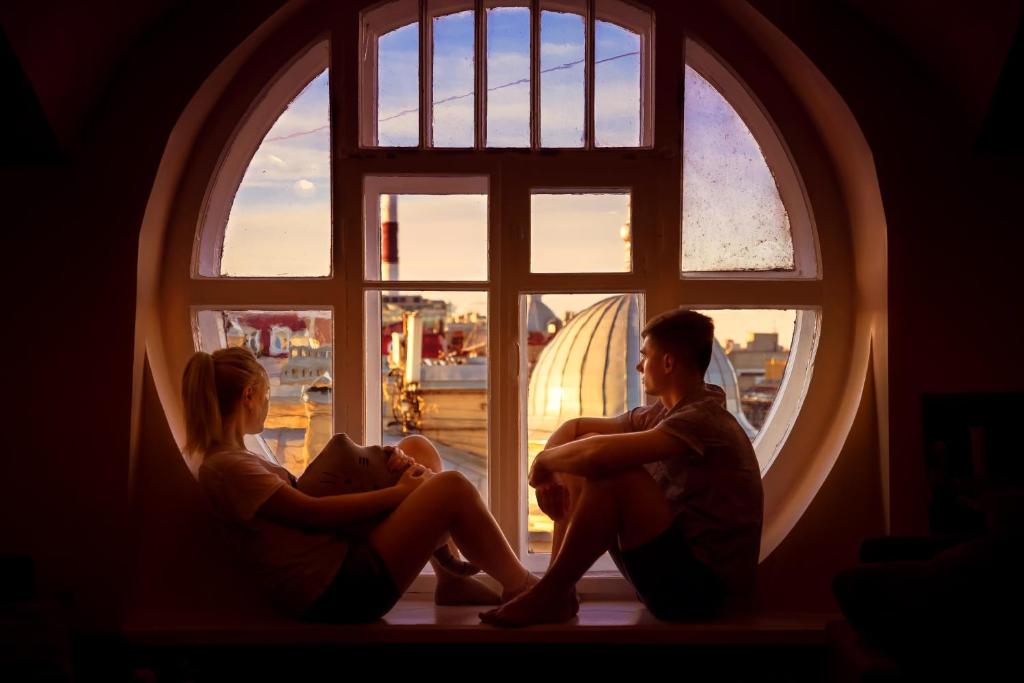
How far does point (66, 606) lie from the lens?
2.68 meters

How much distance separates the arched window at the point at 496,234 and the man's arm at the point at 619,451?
2.12 ft

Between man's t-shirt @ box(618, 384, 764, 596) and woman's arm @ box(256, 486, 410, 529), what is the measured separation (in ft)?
2.84

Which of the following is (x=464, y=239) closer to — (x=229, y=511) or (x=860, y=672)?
(x=229, y=511)

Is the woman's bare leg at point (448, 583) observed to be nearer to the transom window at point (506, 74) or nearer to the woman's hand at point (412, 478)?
the woman's hand at point (412, 478)

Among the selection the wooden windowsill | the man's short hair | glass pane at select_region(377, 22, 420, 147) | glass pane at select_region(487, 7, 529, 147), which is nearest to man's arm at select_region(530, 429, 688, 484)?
the man's short hair

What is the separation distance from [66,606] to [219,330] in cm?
125

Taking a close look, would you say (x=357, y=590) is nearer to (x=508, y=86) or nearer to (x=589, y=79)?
(x=508, y=86)

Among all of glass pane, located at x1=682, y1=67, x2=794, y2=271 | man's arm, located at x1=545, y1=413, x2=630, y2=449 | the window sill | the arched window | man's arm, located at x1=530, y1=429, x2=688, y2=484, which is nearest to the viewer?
man's arm, located at x1=530, y1=429, x2=688, y2=484

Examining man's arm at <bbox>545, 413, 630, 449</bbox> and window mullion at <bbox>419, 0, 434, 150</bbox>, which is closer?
man's arm at <bbox>545, 413, 630, 449</bbox>

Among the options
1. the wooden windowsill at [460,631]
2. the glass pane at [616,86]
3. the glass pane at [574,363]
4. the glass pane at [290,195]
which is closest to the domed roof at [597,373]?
the glass pane at [574,363]

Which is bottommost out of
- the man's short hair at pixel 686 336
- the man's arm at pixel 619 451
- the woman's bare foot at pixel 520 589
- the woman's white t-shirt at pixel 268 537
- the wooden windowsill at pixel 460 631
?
the wooden windowsill at pixel 460 631

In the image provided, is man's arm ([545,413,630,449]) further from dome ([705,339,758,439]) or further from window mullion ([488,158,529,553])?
dome ([705,339,758,439])

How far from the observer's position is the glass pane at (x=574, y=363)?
3.55 m

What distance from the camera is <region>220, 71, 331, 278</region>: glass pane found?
11.9ft
